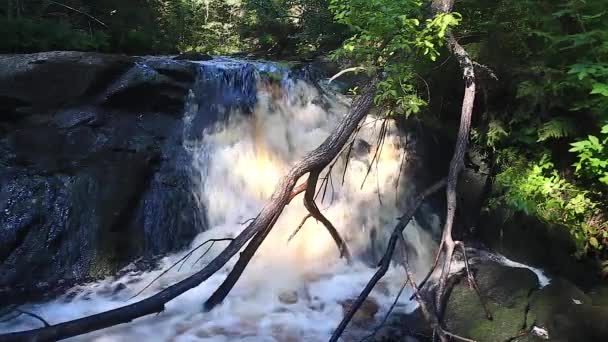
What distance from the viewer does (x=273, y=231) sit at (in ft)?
24.0

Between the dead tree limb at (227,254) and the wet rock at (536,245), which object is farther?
the wet rock at (536,245)

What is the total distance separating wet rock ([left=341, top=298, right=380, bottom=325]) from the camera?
5124 mm

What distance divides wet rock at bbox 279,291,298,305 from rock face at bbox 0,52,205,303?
1.99 m

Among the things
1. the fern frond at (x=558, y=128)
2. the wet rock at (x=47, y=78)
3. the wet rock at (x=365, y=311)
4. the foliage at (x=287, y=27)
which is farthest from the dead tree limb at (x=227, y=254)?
the foliage at (x=287, y=27)

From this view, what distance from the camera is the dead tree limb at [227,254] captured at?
10.7 feet

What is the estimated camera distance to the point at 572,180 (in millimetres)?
5152

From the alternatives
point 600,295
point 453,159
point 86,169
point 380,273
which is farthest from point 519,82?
point 86,169

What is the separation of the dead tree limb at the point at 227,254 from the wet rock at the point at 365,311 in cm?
167

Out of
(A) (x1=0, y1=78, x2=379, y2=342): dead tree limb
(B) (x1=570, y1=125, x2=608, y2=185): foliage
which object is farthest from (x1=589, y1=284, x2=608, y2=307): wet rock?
(A) (x1=0, y1=78, x2=379, y2=342): dead tree limb

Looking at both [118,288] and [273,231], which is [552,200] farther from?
[118,288]

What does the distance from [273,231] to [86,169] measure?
9.72ft

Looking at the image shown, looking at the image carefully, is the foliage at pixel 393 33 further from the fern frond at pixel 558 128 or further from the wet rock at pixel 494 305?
the wet rock at pixel 494 305

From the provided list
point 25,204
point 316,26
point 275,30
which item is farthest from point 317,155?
point 275,30

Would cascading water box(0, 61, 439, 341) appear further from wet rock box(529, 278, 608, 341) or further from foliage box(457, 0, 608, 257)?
foliage box(457, 0, 608, 257)
